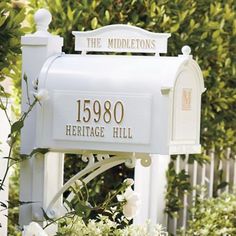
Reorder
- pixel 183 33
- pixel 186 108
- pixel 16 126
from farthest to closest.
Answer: pixel 183 33 → pixel 186 108 → pixel 16 126

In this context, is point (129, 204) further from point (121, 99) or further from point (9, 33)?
point (9, 33)

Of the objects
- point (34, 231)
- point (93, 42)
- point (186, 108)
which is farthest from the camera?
point (93, 42)

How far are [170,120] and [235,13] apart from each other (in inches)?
126

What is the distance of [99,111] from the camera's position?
452cm

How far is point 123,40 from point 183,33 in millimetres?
2418

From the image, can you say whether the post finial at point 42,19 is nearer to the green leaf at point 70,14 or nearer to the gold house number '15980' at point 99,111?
the gold house number '15980' at point 99,111

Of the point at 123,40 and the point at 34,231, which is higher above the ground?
the point at 123,40

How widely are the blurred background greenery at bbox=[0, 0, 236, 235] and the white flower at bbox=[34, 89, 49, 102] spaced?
71.4 inches

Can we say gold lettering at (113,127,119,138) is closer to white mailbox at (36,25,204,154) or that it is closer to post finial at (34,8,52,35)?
white mailbox at (36,25,204,154)

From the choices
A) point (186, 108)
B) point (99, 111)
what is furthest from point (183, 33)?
point (99, 111)

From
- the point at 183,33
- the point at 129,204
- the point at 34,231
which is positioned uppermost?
the point at 183,33

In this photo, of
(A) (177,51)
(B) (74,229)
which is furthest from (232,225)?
(B) (74,229)

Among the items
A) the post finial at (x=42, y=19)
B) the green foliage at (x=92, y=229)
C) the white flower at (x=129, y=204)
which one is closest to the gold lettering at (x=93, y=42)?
the post finial at (x=42, y=19)

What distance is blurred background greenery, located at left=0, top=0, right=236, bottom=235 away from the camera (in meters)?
6.80
